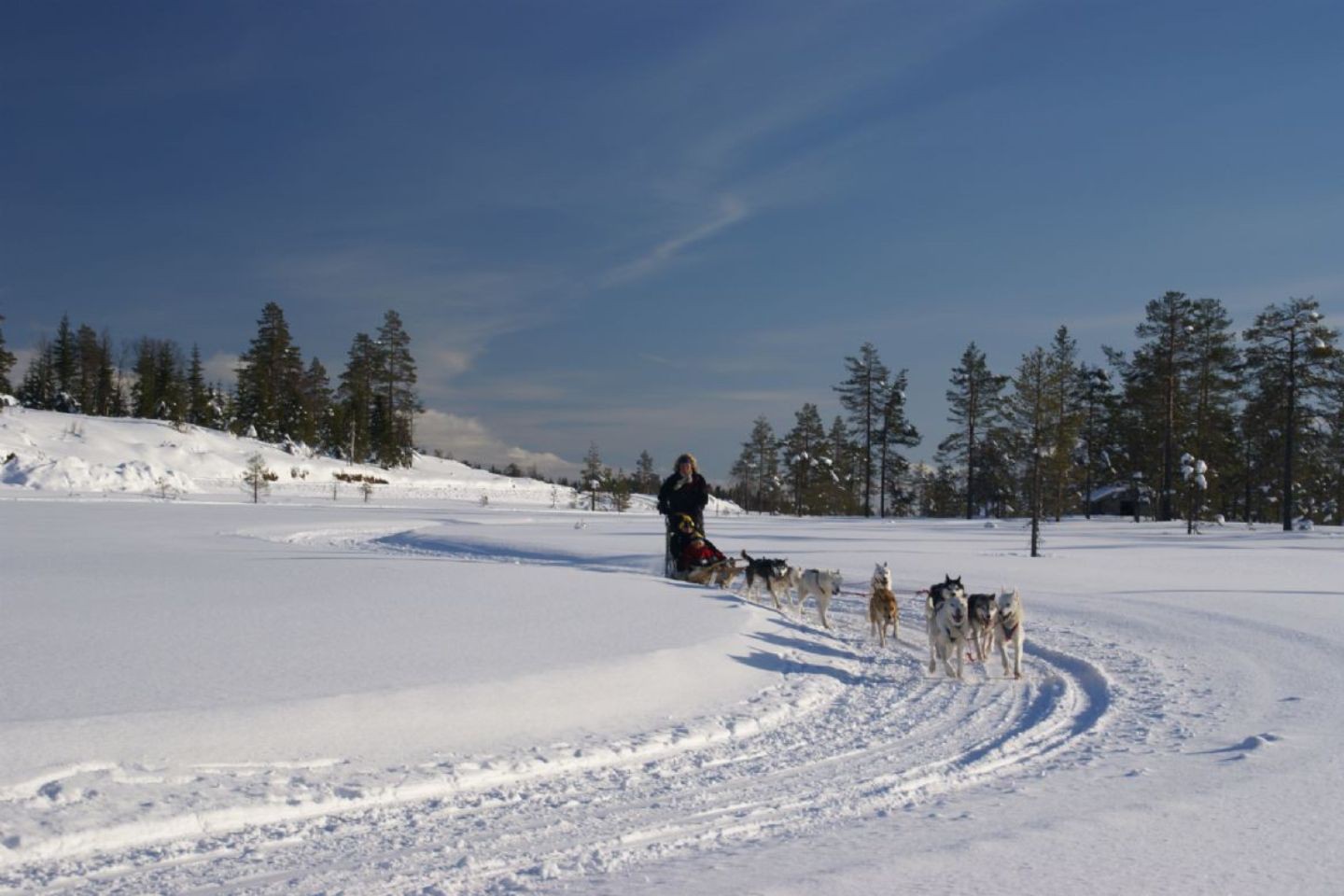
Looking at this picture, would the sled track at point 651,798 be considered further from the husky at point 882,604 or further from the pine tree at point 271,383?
the pine tree at point 271,383

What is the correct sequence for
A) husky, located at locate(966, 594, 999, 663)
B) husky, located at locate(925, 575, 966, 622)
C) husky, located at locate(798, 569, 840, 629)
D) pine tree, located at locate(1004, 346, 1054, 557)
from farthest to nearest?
pine tree, located at locate(1004, 346, 1054, 557)
husky, located at locate(798, 569, 840, 629)
husky, located at locate(925, 575, 966, 622)
husky, located at locate(966, 594, 999, 663)

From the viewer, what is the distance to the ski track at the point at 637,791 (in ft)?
13.3

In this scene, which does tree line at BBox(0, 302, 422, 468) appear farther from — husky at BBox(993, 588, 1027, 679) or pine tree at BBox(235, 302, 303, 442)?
husky at BBox(993, 588, 1027, 679)

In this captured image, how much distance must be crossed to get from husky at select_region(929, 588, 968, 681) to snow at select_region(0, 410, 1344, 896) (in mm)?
247

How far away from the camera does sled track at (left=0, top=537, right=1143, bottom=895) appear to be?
4023 millimetres

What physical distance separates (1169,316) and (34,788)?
52.6m

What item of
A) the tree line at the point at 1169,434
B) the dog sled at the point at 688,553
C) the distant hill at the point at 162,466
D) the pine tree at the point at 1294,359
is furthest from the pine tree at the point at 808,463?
the dog sled at the point at 688,553

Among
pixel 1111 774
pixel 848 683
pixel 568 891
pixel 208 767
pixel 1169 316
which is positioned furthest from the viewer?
pixel 1169 316

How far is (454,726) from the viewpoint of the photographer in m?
6.16

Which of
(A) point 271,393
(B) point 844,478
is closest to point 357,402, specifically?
(A) point 271,393

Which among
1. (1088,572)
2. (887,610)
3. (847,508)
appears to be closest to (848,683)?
(887,610)

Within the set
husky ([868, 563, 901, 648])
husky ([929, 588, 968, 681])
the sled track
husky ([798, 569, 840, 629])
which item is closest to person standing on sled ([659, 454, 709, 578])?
husky ([798, 569, 840, 629])

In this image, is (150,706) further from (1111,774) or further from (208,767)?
(1111,774)

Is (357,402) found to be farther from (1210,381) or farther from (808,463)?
(1210,381)
